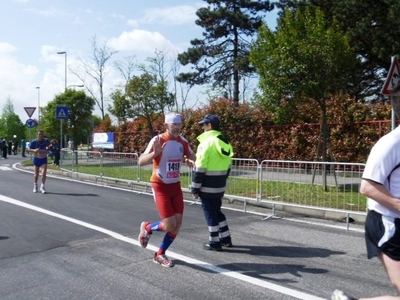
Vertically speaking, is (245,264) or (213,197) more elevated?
(213,197)

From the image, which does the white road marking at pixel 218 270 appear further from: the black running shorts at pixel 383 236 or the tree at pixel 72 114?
the tree at pixel 72 114

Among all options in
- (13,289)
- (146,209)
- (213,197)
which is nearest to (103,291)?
(13,289)

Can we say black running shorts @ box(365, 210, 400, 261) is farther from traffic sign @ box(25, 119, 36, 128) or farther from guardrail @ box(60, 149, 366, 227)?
traffic sign @ box(25, 119, 36, 128)

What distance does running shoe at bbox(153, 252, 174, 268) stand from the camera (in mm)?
6035

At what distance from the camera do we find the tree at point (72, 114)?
3019cm

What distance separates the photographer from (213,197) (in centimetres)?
688

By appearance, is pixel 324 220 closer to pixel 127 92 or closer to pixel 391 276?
pixel 391 276

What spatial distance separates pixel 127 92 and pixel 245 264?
57.9 feet

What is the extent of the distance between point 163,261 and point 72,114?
84.4 feet

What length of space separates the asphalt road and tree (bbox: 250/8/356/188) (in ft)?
14.5

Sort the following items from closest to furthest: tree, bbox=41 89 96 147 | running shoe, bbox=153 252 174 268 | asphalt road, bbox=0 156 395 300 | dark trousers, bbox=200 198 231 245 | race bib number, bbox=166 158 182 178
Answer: asphalt road, bbox=0 156 395 300 → running shoe, bbox=153 252 174 268 → race bib number, bbox=166 158 182 178 → dark trousers, bbox=200 198 231 245 → tree, bbox=41 89 96 147

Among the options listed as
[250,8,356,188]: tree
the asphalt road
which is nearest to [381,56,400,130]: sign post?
the asphalt road

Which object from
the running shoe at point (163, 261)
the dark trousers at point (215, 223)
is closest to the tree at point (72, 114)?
the dark trousers at point (215, 223)

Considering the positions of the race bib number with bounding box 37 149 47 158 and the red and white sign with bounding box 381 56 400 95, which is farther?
the race bib number with bounding box 37 149 47 158
